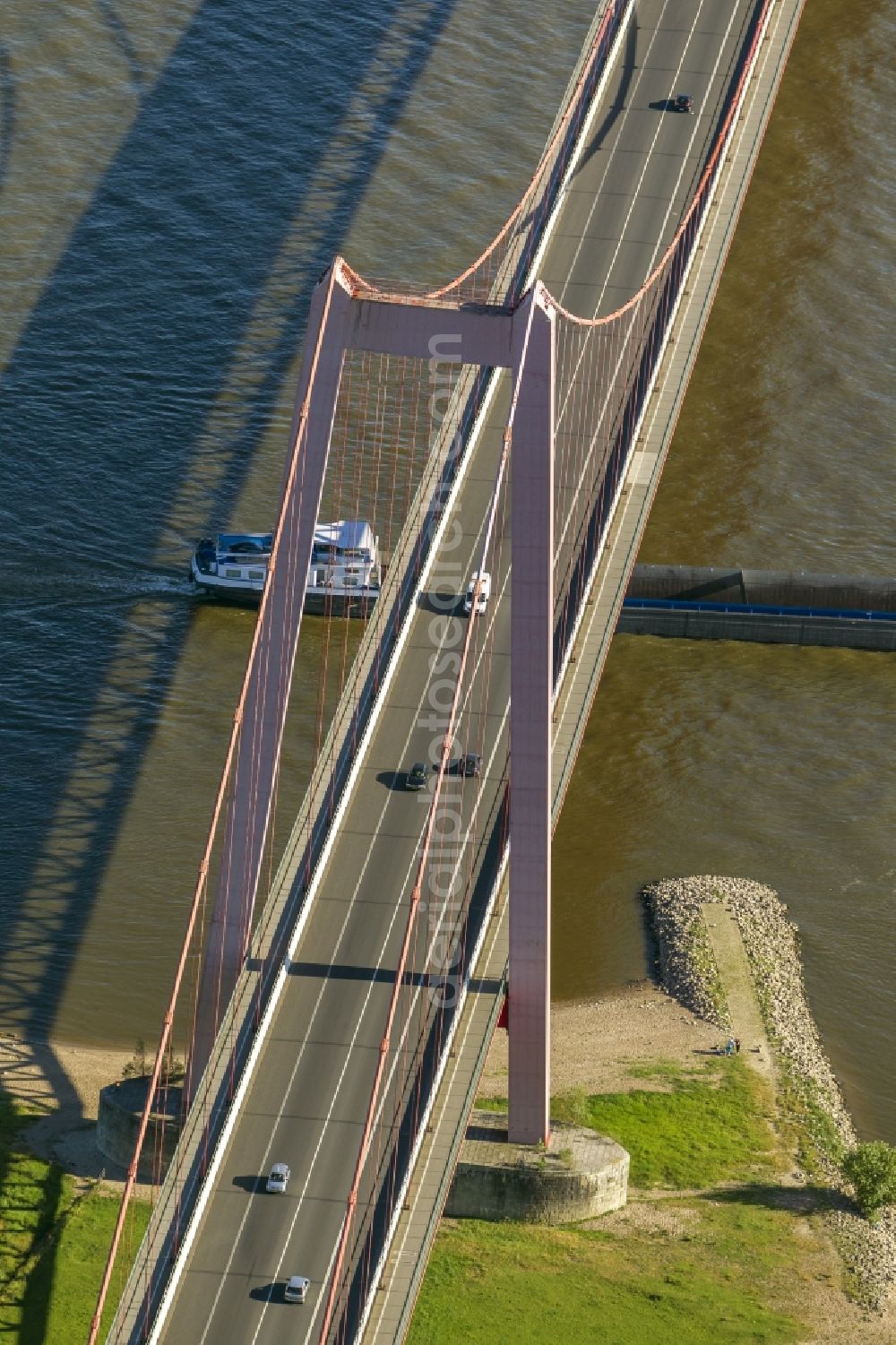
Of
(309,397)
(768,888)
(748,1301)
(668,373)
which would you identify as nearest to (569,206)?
(668,373)

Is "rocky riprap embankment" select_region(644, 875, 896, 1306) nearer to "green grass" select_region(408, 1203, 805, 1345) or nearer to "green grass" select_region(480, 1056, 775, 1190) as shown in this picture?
"green grass" select_region(480, 1056, 775, 1190)

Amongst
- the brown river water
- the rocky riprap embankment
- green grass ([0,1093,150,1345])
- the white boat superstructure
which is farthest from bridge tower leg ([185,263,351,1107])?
the white boat superstructure

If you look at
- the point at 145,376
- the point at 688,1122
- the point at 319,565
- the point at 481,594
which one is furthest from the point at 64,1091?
the point at 145,376

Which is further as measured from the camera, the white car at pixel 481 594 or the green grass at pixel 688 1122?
the white car at pixel 481 594

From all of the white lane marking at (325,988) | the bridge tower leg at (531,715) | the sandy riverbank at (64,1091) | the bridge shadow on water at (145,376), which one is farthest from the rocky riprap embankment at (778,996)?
the sandy riverbank at (64,1091)

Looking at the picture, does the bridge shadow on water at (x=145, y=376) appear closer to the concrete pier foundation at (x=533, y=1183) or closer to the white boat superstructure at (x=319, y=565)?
the white boat superstructure at (x=319, y=565)

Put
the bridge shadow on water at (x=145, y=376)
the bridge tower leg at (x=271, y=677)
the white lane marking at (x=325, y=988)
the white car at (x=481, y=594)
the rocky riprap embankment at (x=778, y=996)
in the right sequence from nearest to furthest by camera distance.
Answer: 1. the white lane marking at (x=325, y=988)
2. the bridge tower leg at (x=271, y=677)
3. the rocky riprap embankment at (x=778, y=996)
4. the white car at (x=481, y=594)
5. the bridge shadow on water at (x=145, y=376)

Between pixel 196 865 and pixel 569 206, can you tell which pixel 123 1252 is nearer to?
pixel 196 865

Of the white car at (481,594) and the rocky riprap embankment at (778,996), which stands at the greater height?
the white car at (481,594)
